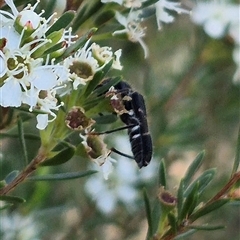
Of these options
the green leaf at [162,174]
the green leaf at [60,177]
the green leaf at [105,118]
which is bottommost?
the green leaf at [162,174]

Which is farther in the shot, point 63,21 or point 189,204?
point 189,204

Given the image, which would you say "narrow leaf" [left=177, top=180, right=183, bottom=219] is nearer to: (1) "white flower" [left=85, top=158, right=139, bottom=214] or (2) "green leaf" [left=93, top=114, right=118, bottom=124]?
(2) "green leaf" [left=93, top=114, right=118, bottom=124]

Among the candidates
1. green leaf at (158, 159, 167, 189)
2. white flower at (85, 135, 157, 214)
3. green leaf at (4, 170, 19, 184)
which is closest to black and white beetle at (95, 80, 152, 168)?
green leaf at (158, 159, 167, 189)

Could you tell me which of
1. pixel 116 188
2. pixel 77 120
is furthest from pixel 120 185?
pixel 77 120

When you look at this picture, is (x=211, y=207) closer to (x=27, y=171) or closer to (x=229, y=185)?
(x=229, y=185)

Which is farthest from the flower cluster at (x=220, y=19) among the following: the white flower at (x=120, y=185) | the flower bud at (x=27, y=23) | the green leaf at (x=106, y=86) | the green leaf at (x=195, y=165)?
the flower bud at (x=27, y=23)

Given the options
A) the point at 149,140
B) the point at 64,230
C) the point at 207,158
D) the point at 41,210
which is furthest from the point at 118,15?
the point at 207,158

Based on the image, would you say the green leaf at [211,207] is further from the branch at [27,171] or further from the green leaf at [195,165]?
the branch at [27,171]
